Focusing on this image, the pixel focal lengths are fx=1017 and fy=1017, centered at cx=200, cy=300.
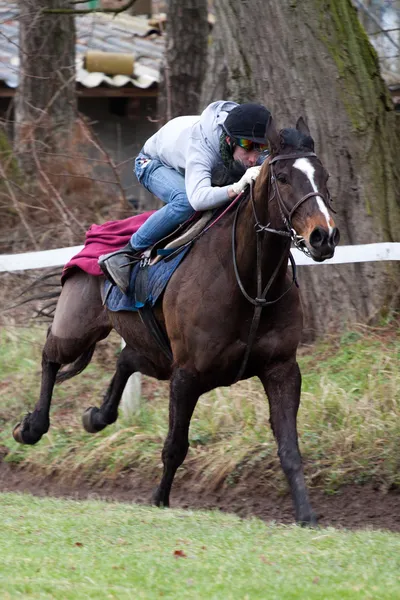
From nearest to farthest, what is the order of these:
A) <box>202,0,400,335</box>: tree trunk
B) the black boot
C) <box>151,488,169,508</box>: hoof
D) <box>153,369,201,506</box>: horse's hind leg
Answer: <box>153,369,201,506</box>: horse's hind leg → <box>151,488,169,508</box>: hoof → the black boot → <box>202,0,400,335</box>: tree trunk

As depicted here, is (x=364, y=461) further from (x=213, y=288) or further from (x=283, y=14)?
(x=283, y=14)

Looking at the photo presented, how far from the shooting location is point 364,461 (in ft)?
23.7

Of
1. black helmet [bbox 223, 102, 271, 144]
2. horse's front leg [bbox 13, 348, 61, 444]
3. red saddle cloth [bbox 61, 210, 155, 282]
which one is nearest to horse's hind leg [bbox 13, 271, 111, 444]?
horse's front leg [bbox 13, 348, 61, 444]

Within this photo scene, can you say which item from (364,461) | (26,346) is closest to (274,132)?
(364,461)

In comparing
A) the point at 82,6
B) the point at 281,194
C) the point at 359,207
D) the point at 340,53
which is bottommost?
the point at 82,6

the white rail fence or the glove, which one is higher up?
the glove

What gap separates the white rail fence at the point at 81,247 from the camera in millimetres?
8016

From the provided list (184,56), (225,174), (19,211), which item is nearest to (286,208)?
(225,174)

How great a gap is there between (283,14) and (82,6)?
496 inches

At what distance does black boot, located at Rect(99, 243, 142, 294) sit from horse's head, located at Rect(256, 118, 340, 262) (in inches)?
58.2

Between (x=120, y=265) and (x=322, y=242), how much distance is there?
2.24 meters

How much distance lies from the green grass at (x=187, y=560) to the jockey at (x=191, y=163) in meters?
1.89

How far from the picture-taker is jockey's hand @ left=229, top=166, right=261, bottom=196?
5.97m

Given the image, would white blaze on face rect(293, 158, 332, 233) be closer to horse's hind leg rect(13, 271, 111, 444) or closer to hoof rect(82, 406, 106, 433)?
horse's hind leg rect(13, 271, 111, 444)
